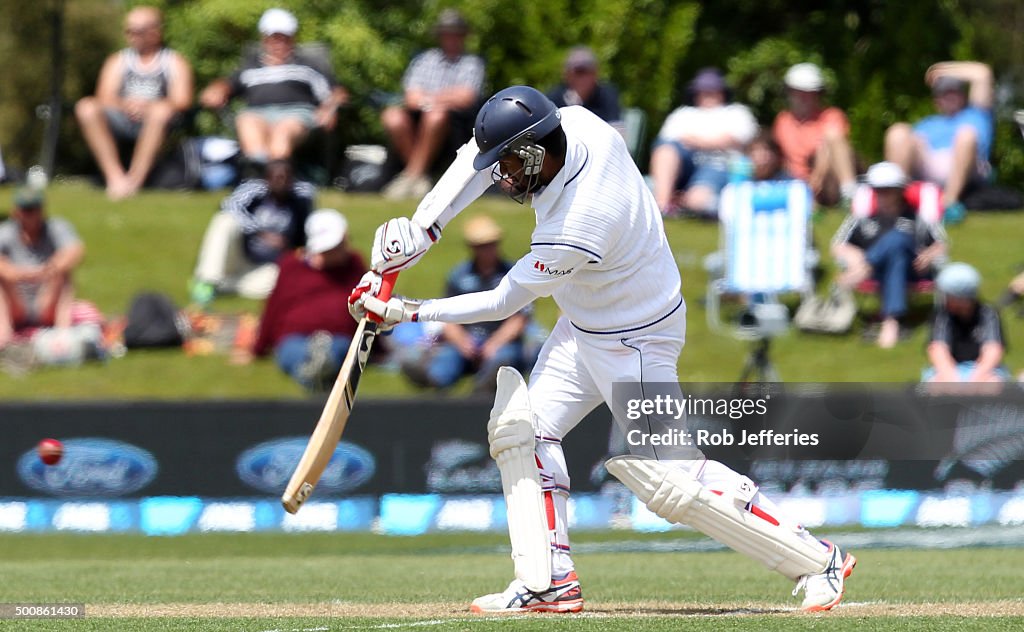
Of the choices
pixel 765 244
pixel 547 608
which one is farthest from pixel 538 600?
pixel 765 244

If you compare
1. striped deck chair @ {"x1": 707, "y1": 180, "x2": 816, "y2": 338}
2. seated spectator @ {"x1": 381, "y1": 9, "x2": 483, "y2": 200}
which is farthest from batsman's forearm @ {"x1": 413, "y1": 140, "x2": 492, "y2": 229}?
seated spectator @ {"x1": 381, "y1": 9, "x2": 483, "y2": 200}

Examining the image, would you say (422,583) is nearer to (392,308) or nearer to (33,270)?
(392,308)

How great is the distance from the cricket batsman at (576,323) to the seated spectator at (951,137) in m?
7.41

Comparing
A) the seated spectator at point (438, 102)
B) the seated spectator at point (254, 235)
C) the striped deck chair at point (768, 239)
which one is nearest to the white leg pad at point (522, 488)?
the striped deck chair at point (768, 239)

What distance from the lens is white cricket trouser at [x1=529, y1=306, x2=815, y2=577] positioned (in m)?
5.99

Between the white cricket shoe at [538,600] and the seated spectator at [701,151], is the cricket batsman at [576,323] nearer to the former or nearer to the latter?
the white cricket shoe at [538,600]

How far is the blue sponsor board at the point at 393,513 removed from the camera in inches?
395

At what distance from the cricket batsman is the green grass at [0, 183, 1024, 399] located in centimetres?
556

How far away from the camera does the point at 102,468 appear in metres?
10.0

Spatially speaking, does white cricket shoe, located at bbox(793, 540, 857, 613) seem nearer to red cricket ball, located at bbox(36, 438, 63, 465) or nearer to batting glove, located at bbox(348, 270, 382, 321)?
batting glove, located at bbox(348, 270, 382, 321)

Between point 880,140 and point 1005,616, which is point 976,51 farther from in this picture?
point 1005,616

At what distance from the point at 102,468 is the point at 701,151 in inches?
227

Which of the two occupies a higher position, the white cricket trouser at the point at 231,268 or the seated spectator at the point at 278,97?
the seated spectator at the point at 278,97

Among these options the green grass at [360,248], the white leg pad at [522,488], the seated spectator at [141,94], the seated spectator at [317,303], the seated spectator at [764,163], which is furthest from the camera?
the seated spectator at [141,94]
